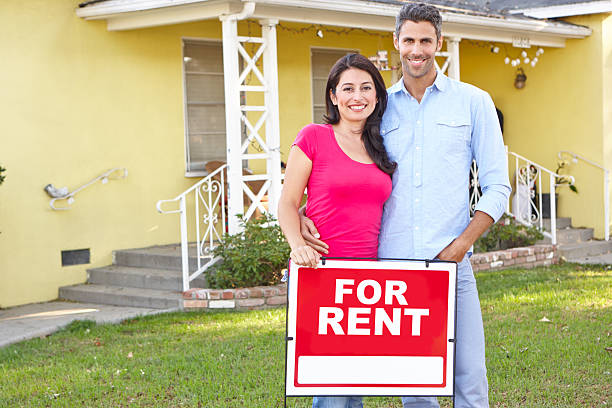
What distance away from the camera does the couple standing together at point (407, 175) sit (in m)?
3.14

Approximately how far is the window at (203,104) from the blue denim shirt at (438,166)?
696cm

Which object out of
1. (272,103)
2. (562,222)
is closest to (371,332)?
(272,103)

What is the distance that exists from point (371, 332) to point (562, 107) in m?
9.66

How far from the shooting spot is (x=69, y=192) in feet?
29.4

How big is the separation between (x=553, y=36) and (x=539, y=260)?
3499 millimetres

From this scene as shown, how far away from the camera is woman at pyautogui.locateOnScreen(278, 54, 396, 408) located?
10.2 ft

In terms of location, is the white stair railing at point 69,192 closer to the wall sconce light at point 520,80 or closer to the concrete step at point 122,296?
the concrete step at point 122,296

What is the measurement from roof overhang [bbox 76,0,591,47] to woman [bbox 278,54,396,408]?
4837 millimetres

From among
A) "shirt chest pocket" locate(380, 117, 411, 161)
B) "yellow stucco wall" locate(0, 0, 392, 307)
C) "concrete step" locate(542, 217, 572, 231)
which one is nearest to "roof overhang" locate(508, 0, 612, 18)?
"concrete step" locate(542, 217, 572, 231)

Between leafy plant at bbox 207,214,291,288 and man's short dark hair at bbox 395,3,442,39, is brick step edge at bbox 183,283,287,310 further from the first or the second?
man's short dark hair at bbox 395,3,442,39

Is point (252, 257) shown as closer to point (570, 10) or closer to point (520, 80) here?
point (520, 80)

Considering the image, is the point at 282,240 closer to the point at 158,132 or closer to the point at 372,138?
the point at 158,132

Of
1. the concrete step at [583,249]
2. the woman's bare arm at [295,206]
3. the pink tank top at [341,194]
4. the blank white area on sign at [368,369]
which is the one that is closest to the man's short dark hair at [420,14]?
the pink tank top at [341,194]

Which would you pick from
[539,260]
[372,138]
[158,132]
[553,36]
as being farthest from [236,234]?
[553,36]
